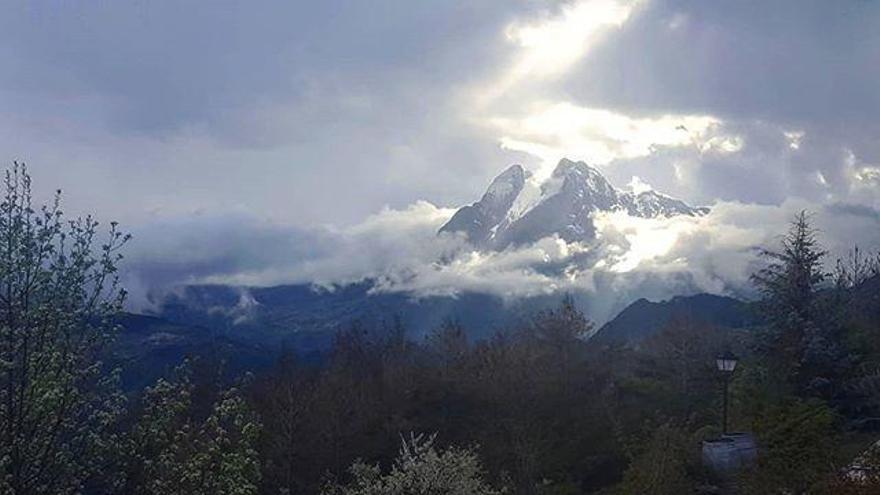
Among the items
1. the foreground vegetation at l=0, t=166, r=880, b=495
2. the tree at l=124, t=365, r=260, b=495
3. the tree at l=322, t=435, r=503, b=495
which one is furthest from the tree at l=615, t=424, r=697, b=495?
the tree at l=124, t=365, r=260, b=495

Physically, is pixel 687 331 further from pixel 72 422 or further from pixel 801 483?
pixel 72 422

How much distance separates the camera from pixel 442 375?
150ft

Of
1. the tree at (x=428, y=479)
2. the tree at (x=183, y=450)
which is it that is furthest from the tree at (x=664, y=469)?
the tree at (x=183, y=450)

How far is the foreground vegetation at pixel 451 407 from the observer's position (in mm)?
12367

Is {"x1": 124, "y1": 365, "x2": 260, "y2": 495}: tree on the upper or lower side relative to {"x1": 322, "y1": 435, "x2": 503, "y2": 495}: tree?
upper

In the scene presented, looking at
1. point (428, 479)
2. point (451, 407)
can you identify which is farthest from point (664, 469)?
point (451, 407)

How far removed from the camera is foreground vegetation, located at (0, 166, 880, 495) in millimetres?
12367

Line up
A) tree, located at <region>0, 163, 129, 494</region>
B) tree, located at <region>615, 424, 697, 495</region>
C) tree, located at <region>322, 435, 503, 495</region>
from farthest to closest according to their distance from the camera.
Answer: tree, located at <region>615, 424, 697, 495</region> → tree, located at <region>322, 435, 503, 495</region> → tree, located at <region>0, 163, 129, 494</region>

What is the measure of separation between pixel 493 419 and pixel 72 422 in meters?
27.1

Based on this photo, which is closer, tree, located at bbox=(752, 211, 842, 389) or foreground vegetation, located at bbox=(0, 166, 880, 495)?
foreground vegetation, located at bbox=(0, 166, 880, 495)

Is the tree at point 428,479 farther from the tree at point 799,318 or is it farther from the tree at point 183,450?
the tree at point 799,318

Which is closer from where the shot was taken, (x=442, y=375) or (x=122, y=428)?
(x=122, y=428)

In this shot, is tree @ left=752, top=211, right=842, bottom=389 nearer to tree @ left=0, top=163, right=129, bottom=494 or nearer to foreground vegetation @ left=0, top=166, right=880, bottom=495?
foreground vegetation @ left=0, top=166, right=880, bottom=495

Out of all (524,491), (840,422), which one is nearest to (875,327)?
(840,422)
